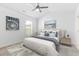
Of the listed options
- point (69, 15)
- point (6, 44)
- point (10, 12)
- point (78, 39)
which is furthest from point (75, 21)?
point (6, 44)

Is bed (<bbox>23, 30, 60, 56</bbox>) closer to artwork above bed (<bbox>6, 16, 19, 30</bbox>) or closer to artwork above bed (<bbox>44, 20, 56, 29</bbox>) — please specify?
artwork above bed (<bbox>44, 20, 56, 29</bbox>)

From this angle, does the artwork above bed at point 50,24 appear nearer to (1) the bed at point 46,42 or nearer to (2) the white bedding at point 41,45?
(1) the bed at point 46,42

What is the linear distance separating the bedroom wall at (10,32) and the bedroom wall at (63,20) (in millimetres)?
241

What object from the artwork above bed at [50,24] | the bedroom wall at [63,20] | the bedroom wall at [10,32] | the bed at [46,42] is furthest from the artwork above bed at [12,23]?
the artwork above bed at [50,24]

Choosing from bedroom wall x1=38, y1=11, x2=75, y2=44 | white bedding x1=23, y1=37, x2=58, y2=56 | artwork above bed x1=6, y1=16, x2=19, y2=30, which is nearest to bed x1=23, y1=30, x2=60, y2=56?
white bedding x1=23, y1=37, x2=58, y2=56

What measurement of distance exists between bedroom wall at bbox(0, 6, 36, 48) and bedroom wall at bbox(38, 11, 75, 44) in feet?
0.79

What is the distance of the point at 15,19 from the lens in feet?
4.41

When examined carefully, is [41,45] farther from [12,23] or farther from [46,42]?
[12,23]

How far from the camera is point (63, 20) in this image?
4.68 ft

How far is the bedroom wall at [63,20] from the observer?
1.36 m

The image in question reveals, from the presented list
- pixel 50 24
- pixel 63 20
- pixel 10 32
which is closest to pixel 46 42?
pixel 50 24

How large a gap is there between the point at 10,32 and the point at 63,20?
1.10 m

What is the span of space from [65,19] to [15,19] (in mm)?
997

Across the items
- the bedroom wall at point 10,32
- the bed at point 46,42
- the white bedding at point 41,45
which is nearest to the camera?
the bedroom wall at point 10,32
